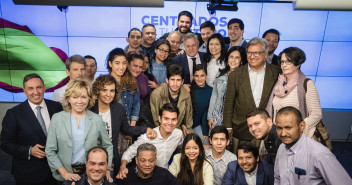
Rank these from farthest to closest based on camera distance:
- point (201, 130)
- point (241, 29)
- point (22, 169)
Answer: point (241, 29) < point (201, 130) < point (22, 169)

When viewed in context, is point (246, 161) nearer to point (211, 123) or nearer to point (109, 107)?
point (211, 123)

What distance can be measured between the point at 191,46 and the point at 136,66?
0.85 metres

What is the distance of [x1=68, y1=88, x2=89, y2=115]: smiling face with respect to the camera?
2.46 m

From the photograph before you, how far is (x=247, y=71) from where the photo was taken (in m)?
3.13

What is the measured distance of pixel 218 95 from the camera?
3.41 metres

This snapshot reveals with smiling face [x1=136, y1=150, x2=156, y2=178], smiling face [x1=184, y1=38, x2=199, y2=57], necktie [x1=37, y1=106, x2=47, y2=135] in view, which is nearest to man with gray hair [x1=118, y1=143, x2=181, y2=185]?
smiling face [x1=136, y1=150, x2=156, y2=178]

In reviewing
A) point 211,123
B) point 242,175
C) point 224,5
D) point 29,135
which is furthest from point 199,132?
point 224,5

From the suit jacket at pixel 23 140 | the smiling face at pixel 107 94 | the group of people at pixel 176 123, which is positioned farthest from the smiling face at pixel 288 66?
the suit jacket at pixel 23 140

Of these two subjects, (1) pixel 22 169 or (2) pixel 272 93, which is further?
(2) pixel 272 93

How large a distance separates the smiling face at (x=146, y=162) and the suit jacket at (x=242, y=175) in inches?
28.9

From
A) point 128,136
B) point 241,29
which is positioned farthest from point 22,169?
point 241,29

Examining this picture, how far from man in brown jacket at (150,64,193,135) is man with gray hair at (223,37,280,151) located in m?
0.43

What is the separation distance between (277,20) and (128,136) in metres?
3.65

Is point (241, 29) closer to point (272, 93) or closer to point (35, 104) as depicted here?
point (272, 93)
